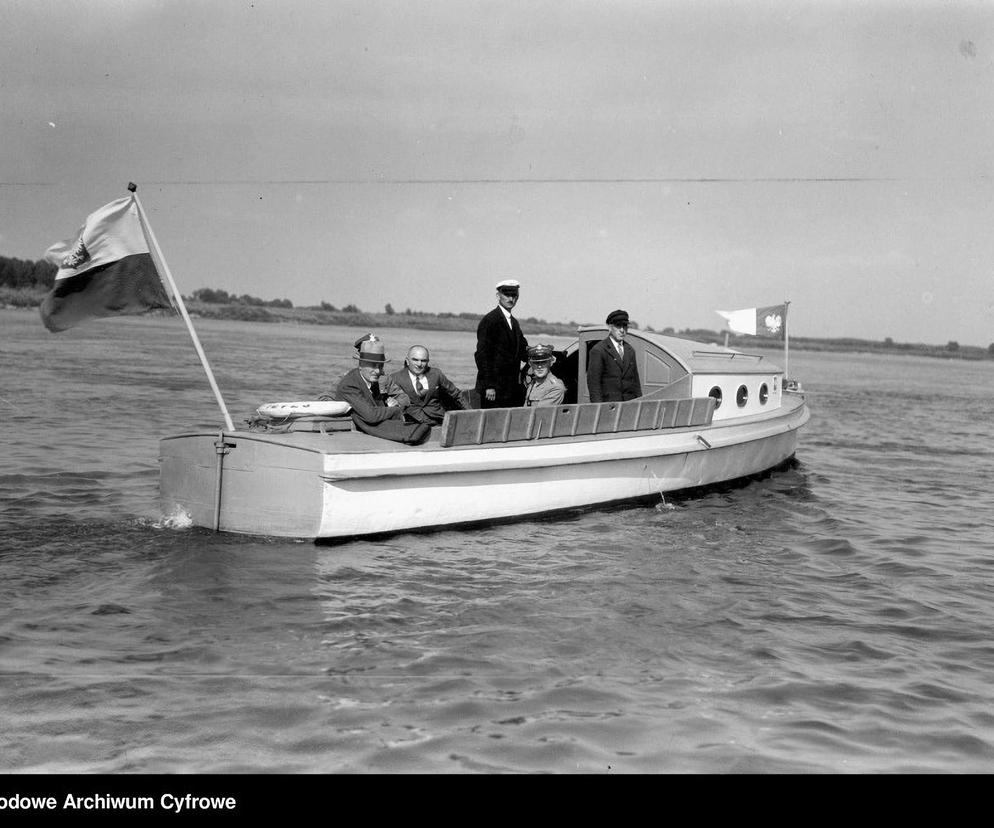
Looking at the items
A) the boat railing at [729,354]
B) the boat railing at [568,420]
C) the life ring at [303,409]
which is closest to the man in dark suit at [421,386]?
the boat railing at [568,420]

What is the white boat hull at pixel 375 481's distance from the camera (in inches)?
334

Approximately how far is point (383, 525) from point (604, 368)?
4.09 m

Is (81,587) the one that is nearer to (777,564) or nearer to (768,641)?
(768,641)

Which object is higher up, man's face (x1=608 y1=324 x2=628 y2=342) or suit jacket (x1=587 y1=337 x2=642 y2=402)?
man's face (x1=608 y1=324 x2=628 y2=342)

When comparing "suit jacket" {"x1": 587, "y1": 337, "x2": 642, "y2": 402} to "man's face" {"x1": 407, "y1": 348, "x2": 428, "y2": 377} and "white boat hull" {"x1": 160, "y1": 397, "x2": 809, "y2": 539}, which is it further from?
"man's face" {"x1": 407, "y1": 348, "x2": 428, "y2": 377}

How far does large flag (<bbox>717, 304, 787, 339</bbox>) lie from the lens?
16641 mm

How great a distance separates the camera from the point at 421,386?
10133 mm

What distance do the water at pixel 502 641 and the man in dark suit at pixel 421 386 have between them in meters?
1.34

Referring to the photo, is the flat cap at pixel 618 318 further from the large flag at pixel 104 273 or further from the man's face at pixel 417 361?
the large flag at pixel 104 273

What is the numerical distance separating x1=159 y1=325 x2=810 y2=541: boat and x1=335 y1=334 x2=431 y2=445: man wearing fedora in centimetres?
14

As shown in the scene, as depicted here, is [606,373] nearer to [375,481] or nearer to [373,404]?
[373,404]

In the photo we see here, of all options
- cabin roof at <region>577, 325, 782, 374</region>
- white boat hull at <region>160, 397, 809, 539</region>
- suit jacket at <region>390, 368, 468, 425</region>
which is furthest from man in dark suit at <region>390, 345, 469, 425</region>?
cabin roof at <region>577, 325, 782, 374</region>

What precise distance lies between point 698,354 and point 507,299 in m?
3.90

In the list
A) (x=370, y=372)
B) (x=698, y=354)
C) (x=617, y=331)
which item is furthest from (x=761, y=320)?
(x=370, y=372)
